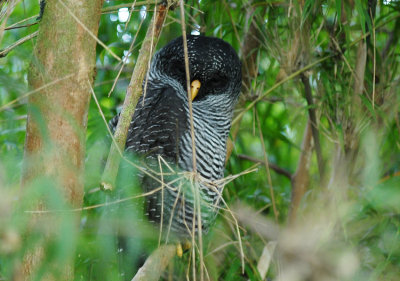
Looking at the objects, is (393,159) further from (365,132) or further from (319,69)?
(319,69)

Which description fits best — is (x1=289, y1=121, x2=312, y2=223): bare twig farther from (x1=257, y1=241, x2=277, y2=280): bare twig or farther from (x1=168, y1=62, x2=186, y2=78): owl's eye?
(x1=168, y1=62, x2=186, y2=78): owl's eye

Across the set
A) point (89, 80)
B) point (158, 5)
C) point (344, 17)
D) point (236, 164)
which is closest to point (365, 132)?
point (344, 17)

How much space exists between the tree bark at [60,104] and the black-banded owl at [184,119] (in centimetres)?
83

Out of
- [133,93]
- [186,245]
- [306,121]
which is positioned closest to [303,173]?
[306,121]

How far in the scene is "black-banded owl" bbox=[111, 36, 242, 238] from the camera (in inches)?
79.4

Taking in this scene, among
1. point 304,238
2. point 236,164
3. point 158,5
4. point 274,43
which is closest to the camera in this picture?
point 158,5

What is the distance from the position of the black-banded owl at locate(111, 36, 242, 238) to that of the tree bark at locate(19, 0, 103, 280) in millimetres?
825

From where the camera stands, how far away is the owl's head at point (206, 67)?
6.95 ft

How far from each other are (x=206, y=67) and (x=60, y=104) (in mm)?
1141

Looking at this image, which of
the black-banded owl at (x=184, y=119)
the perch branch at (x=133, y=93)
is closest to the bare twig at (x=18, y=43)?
the perch branch at (x=133, y=93)

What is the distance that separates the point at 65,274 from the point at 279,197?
1658 millimetres

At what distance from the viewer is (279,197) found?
8.54 feet

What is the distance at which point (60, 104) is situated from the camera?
1071mm

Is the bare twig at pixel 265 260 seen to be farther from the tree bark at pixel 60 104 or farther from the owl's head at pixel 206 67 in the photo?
the tree bark at pixel 60 104
